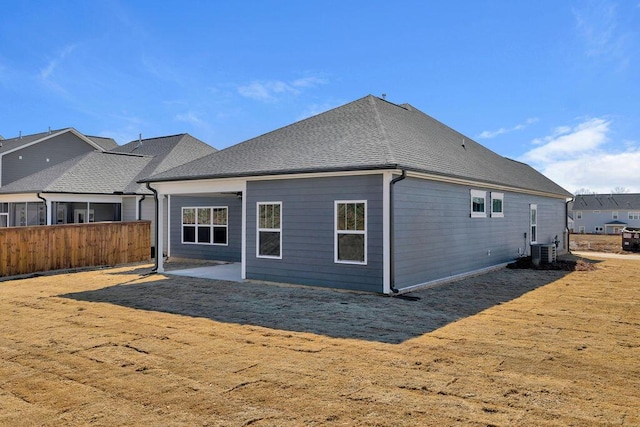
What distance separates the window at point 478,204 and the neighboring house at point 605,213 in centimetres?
5622

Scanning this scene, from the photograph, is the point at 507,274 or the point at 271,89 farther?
the point at 271,89

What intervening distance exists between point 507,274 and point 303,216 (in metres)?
6.73

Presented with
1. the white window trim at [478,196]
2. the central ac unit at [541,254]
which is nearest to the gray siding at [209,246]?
the white window trim at [478,196]

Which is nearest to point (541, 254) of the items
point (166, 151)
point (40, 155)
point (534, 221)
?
point (534, 221)

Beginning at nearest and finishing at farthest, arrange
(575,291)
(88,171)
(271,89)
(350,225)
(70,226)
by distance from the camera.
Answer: (350,225), (575,291), (70,226), (271,89), (88,171)

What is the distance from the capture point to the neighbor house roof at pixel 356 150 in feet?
33.0

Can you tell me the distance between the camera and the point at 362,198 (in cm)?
969

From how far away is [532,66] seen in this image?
14477 mm

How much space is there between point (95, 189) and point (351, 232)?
1389 centimetres

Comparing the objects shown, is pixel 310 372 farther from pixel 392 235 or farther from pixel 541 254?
pixel 541 254

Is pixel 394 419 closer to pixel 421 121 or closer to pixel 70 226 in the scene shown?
pixel 421 121

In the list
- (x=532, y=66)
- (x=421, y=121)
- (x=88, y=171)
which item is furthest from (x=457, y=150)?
(x=88, y=171)

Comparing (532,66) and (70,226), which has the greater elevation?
(532,66)

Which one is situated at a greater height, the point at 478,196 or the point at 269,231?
the point at 478,196
